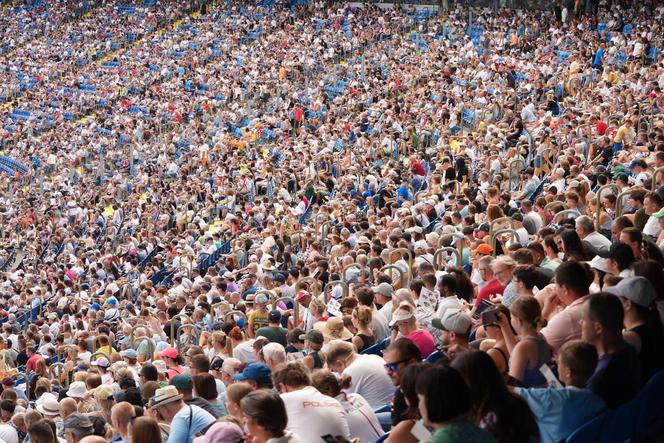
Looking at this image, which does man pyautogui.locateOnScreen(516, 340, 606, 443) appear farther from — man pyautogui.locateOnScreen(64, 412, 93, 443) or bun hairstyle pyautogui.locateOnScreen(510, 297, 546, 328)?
man pyautogui.locateOnScreen(64, 412, 93, 443)

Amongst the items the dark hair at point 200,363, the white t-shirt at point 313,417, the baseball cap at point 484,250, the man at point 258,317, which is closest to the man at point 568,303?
the white t-shirt at point 313,417

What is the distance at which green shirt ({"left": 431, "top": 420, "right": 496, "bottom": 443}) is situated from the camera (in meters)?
4.29

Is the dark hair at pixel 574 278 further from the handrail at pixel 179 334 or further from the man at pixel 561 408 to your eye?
the handrail at pixel 179 334

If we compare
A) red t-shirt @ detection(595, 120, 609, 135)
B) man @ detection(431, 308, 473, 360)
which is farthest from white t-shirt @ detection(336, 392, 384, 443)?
red t-shirt @ detection(595, 120, 609, 135)

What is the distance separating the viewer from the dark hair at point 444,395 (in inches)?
172

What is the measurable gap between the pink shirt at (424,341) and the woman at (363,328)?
74 centimetres

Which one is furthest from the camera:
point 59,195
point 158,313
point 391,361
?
point 59,195

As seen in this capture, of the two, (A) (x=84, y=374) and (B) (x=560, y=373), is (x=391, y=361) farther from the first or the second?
(A) (x=84, y=374)

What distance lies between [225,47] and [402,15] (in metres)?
7.09

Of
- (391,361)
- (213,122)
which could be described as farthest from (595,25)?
(391,361)

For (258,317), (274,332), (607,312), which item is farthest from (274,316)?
(607,312)

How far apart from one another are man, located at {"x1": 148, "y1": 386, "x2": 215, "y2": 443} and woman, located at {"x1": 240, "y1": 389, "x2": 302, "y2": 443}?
121cm

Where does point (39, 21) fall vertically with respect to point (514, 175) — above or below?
below

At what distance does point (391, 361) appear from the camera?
19.3 ft
